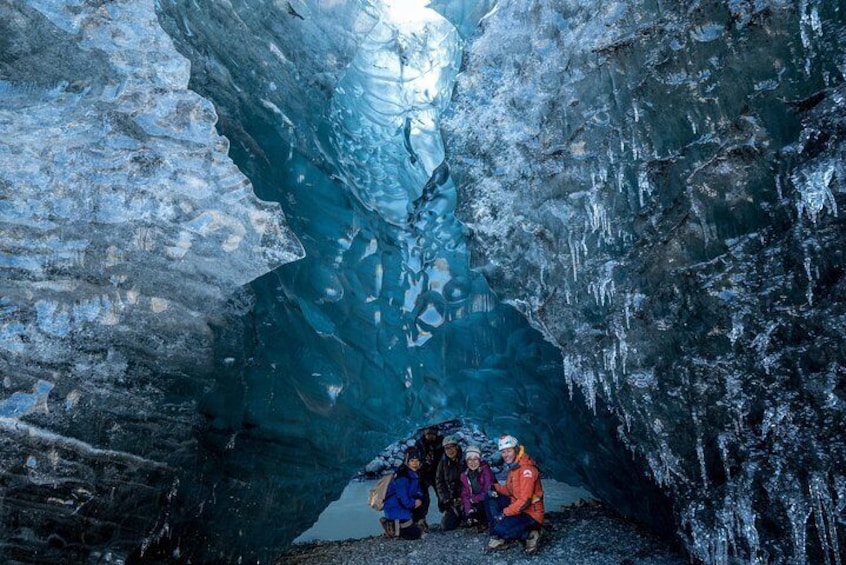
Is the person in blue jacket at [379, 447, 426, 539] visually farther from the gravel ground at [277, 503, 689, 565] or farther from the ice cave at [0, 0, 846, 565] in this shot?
the ice cave at [0, 0, 846, 565]

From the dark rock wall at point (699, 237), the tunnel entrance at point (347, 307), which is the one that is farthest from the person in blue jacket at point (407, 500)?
the dark rock wall at point (699, 237)

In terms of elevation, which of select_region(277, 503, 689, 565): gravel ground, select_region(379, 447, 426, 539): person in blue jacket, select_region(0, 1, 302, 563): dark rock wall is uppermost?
select_region(0, 1, 302, 563): dark rock wall

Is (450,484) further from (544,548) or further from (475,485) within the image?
(544,548)

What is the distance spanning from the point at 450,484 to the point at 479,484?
1.84 feet

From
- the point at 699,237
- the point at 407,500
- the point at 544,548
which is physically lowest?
the point at 544,548

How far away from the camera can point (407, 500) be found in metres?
7.04

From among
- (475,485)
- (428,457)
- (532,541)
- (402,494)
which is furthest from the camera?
(428,457)

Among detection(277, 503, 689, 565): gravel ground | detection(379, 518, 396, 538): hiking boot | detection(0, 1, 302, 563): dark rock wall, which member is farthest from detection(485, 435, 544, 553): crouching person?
detection(0, 1, 302, 563): dark rock wall

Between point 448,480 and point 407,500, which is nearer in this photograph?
point 407,500

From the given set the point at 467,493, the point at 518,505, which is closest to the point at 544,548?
the point at 518,505

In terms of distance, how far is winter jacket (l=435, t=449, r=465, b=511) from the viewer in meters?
7.50

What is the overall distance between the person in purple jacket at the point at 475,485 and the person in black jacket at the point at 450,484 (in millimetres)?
158

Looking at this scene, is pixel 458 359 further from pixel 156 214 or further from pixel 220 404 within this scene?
pixel 156 214

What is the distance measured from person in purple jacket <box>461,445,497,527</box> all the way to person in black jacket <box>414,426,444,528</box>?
0.46m
